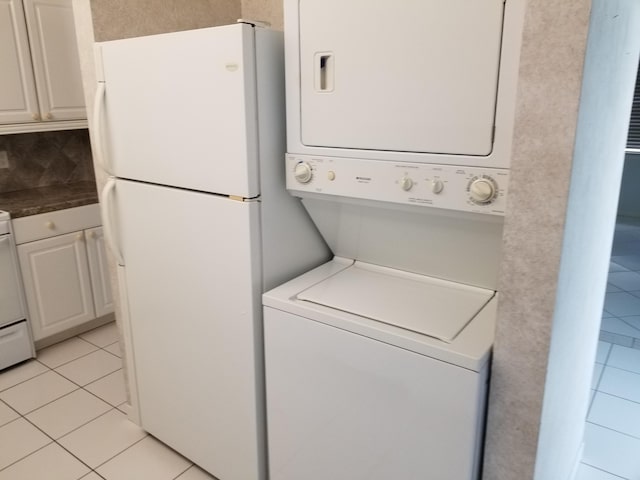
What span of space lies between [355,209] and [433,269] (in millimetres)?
317

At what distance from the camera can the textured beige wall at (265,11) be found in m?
2.08

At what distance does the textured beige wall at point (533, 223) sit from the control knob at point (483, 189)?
0.09 meters

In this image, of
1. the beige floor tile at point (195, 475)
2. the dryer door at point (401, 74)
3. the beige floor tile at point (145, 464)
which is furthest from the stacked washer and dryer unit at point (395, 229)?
the beige floor tile at point (145, 464)

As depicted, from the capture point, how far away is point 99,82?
1.86 m

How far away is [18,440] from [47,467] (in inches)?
11.0

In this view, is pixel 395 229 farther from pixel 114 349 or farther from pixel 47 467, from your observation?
pixel 114 349

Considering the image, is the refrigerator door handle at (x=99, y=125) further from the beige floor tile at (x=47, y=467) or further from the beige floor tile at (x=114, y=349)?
the beige floor tile at (x=114, y=349)

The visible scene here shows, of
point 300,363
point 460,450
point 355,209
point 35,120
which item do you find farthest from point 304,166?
point 35,120

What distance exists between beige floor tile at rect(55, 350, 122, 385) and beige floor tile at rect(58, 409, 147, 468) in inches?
16.3

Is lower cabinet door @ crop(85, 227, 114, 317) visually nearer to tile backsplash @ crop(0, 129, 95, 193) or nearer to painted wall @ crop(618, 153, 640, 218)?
tile backsplash @ crop(0, 129, 95, 193)

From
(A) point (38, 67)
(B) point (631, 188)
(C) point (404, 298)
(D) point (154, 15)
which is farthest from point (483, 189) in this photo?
(B) point (631, 188)

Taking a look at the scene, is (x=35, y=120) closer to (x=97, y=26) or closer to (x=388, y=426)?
(x=97, y=26)

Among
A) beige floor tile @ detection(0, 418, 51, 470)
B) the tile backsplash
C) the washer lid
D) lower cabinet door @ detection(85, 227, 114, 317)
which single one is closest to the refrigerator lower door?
the washer lid

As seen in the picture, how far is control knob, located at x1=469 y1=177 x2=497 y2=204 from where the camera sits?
48.4 inches
